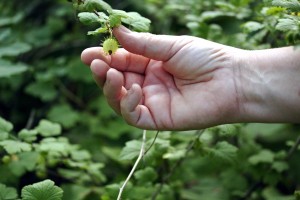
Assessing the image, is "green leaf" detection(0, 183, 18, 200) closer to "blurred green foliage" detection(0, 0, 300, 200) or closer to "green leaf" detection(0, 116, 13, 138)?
"blurred green foliage" detection(0, 0, 300, 200)

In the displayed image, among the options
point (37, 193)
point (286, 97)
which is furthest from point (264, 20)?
point (37, 193)

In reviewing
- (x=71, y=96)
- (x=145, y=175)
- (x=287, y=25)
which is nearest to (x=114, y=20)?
(x=287, y=25)

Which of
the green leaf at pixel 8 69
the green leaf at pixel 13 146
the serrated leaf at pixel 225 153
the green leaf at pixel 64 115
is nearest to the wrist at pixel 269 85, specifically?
the serrated leaf at pixel 225 153

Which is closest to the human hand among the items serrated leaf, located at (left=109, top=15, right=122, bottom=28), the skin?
the skin

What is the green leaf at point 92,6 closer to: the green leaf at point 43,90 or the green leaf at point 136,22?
the green leaf at point 136,22

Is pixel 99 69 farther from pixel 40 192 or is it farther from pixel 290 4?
pixel 290 4

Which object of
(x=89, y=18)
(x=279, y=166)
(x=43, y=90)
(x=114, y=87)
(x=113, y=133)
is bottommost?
(x=113, y=133)

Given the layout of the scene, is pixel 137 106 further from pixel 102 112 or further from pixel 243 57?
pixel 102 112
